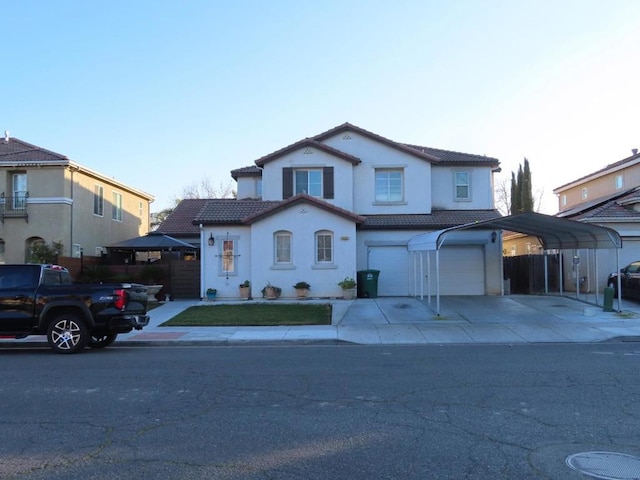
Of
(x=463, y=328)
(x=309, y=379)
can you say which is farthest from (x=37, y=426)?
(x=463, y=328)

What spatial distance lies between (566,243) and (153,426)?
19.2m

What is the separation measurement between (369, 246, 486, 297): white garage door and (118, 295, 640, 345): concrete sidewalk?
3423 mm

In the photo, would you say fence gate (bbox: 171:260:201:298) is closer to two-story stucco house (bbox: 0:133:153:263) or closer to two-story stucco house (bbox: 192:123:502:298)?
two-story stucco house (bbox: 192:123:502:298)

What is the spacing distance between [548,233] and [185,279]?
15.0 meters

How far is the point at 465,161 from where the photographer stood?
24844 mm

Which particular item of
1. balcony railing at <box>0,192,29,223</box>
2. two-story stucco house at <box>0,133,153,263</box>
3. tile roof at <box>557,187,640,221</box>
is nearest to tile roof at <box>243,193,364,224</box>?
tile roof at <box>557,187,640,221</box>

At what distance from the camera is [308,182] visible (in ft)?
79.6

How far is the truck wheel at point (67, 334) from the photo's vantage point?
1116 cm

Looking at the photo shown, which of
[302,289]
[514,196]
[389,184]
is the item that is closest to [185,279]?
[302,289]

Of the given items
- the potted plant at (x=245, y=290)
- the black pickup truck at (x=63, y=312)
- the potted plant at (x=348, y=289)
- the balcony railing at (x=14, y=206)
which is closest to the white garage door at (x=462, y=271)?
the potted plant at (x=348, y=289)

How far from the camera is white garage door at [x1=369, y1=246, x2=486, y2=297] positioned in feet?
75.5

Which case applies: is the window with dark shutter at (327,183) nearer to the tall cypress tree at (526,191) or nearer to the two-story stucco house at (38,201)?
the two-story stucco house at (38,201)

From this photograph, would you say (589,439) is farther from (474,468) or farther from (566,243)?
(566,243)

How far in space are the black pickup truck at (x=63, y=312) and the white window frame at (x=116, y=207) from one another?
2289 centimetres
